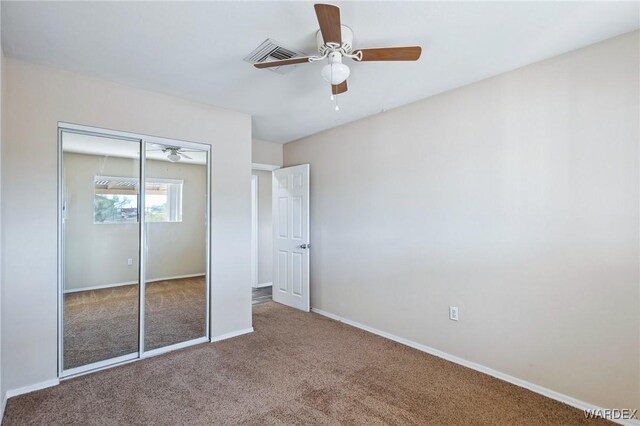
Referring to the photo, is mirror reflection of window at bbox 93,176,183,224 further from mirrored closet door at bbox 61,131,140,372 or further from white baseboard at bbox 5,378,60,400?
white baseboard at bbox 5,378,60,400

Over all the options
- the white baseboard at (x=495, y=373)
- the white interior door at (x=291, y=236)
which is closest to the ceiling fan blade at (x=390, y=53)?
the white interior door at (x=291, y=236)

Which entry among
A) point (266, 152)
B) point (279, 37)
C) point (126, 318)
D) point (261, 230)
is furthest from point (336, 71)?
A: point (261, 230)

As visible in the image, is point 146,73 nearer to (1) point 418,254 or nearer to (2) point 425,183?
(2) point 425,183

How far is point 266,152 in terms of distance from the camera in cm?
483

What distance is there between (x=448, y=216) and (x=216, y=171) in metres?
2.47

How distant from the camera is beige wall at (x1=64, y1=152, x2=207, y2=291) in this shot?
106 inches

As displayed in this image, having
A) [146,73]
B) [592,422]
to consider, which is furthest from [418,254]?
[146,73]

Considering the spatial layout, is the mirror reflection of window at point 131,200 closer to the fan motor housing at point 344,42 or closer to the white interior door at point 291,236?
→ the white interior door at point 291,236

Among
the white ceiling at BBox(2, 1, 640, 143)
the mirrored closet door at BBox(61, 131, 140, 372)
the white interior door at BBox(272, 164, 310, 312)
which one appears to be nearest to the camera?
the white ceiling at BBox(2, 1, 640, 143)

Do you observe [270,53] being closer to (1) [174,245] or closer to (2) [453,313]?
(1) [174,245]

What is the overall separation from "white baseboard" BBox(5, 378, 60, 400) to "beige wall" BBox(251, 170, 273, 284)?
349cm

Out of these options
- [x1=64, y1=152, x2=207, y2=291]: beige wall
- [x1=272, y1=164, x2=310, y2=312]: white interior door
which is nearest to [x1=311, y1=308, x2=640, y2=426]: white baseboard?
[x1=272, y1=164, x2=310, y2=312]: white interior door

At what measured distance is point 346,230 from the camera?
13.0ft

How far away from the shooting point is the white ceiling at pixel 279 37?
1.79 metres
